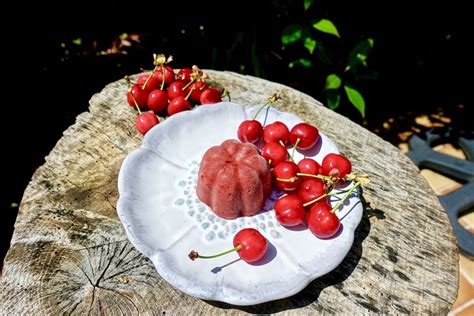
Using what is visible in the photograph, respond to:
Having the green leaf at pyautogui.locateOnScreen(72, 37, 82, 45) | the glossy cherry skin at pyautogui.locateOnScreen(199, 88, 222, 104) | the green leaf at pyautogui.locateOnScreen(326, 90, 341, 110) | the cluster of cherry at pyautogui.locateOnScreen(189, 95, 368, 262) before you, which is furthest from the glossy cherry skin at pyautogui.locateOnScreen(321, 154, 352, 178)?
the green leaf at pyautogui.locateOnScreen(72, 37, 82, 45)

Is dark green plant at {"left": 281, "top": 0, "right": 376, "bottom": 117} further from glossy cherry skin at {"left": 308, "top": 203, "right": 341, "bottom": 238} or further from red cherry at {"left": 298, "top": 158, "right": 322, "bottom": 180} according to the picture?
glossy cherry skin at {"left": 308, "top": 203, "right": 341, "bottom": 238}

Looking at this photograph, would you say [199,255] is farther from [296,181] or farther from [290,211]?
[296,181]

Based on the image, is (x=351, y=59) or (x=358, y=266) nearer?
(x=358, y=266)

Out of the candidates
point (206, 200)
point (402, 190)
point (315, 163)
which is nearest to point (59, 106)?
point (206, 200)

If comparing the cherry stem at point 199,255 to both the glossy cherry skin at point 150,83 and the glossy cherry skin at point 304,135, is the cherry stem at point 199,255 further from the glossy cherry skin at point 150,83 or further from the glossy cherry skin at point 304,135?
the glossy cherry skin at point 150,83

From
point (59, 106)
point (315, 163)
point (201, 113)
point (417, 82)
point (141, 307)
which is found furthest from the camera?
point (417, 82)

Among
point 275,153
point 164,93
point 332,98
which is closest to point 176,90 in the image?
point 164,93

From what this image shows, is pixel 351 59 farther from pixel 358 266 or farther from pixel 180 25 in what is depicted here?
pixel 358 266
